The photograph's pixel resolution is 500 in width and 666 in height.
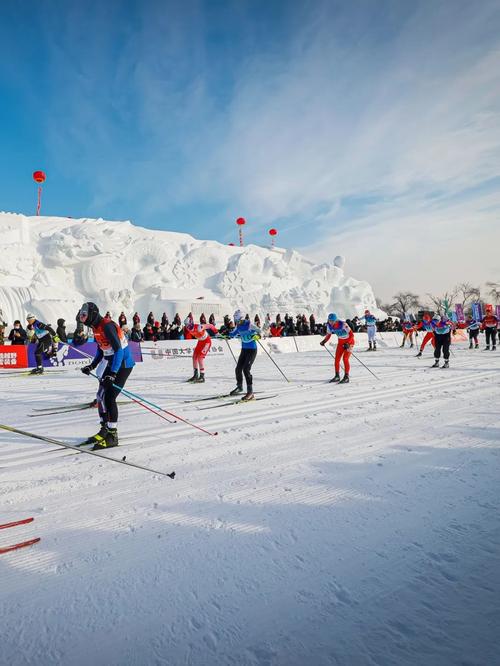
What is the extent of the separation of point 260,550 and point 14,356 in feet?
47.0

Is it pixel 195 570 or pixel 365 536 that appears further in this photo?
pixel 365 536

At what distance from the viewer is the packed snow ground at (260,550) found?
159 cm

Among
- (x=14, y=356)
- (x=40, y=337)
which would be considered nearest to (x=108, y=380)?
(x=40, y=337)

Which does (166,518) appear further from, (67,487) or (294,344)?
(294,344)

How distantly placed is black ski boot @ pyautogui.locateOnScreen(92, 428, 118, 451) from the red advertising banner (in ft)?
36.8

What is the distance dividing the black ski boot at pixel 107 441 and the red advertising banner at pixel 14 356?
11.2 meters

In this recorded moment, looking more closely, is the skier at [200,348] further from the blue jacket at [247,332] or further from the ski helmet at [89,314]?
the ski helmet at [89,314]

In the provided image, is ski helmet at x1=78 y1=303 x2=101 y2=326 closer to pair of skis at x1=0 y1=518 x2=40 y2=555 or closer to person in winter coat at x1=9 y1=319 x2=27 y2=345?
pair of skis at x1=0 y1=518 x2=40 y2=555

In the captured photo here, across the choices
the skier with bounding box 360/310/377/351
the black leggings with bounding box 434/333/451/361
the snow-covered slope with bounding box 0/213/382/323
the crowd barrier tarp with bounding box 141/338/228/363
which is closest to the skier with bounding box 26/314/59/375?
the crowd barrier tarp with bounding box 141/338/228/363

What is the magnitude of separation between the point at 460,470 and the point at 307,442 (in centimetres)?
165

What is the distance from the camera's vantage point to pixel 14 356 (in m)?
13.4

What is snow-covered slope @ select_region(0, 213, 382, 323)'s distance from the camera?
3503 centimetres

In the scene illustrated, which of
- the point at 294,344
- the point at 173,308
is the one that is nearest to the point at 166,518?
the point at 294,344

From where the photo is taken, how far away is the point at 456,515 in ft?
8.48
